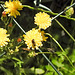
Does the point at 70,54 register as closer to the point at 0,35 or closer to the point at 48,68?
the point at 48,68

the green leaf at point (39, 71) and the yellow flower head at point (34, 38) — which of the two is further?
the green leaf at point (39, 71)

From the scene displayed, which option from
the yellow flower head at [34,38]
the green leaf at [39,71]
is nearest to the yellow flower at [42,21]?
the yellow flower head at [34,38]

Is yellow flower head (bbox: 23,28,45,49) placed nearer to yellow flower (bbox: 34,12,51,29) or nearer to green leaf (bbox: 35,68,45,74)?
yellow flower (bbox: 34,12,51,29)

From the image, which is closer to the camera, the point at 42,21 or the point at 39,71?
the point at 42,21

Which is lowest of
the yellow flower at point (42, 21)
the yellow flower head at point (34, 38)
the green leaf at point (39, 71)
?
the green leaf at point (39, 71)

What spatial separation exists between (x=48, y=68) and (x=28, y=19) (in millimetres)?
388

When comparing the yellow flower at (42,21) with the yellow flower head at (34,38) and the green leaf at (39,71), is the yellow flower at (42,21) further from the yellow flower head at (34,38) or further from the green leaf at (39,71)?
the green leaf at (39,71)

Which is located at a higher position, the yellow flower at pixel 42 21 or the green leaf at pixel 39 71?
the yellow flower at pixel 42 21

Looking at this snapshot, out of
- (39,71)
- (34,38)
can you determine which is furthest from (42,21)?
(39,71)

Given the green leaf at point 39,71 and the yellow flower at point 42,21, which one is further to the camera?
the green leaf at point 39,71

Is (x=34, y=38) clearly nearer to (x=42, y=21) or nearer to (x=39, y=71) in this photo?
(x=42, y=21)

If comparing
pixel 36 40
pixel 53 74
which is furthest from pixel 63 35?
pixel 36 40

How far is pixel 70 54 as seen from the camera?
84 centimetres

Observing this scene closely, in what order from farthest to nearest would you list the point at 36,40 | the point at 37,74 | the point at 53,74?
the point at 37,74 → the point at 53,74 → the point at 36,40
